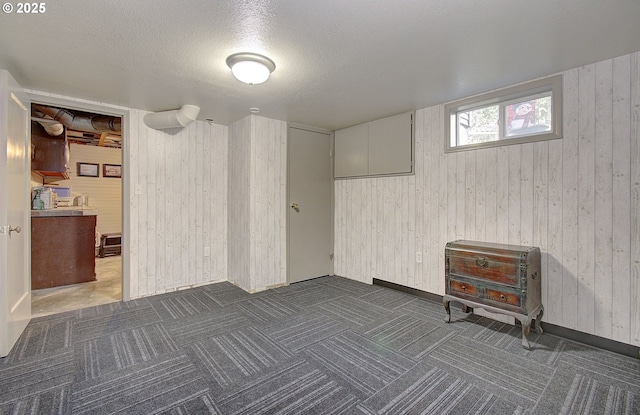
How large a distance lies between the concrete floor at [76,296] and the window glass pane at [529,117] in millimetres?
4679

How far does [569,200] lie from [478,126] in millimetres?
1102

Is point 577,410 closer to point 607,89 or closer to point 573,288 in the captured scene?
point 573,288

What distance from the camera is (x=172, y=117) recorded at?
343cm

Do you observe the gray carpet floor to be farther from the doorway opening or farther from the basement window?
the basement window

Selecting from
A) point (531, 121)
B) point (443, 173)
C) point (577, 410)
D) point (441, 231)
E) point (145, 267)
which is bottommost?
point (577, 410)

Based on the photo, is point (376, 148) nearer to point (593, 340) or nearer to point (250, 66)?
point (250, 66)

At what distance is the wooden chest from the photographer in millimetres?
2398

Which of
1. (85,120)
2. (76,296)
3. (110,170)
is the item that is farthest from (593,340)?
(110,170)

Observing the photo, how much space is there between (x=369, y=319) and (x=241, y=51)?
2612 millimetres

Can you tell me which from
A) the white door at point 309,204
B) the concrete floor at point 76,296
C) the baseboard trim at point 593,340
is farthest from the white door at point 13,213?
the baseboard trim at point 593,340

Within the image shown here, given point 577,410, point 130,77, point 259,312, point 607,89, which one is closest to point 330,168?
point 259,312

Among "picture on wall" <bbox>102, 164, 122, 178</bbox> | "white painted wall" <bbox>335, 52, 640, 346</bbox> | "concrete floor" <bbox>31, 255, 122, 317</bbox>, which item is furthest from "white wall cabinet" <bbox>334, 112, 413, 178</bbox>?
"picture on wall" <bbox>102, 164, 122, 178</bbox>

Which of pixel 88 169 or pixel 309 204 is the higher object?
pixel 88 169

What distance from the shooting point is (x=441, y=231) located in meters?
3.36
